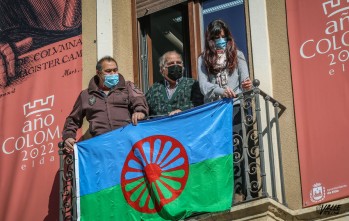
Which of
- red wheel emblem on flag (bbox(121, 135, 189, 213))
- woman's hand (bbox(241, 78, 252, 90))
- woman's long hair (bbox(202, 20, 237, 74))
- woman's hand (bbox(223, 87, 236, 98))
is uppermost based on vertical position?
woman's long hair (bbox(202, 20, 237, 74))

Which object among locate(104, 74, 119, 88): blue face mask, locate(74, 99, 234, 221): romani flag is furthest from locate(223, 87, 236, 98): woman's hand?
locate(104, 74, 119, 88): blue face mask

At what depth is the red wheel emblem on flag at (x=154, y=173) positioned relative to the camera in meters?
11.1

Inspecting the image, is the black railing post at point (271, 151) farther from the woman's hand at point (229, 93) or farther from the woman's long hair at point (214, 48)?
the woman's long hair at point (214, 48)

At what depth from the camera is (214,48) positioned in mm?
11688

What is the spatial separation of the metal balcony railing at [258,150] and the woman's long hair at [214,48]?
0.45 m

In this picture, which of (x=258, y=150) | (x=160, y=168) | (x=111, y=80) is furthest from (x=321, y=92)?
(x=111, y=80)

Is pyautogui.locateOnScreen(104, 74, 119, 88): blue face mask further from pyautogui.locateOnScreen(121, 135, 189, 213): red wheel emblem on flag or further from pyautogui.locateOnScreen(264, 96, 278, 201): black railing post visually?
pyautogui.locateOnScreen(264, 96, 278, 201): black railing post

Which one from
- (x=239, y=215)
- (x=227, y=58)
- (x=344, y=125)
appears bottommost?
(x=239, y=215)

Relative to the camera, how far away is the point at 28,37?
14.0m

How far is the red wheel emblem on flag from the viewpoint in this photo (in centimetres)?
1114

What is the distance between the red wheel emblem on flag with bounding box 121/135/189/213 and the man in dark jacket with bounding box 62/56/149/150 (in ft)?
1.77

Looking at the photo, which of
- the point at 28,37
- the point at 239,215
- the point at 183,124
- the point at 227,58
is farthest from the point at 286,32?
the point at 28,37

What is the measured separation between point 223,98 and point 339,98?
117 cm

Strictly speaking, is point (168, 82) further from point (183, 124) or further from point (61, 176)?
point (61, 176)
